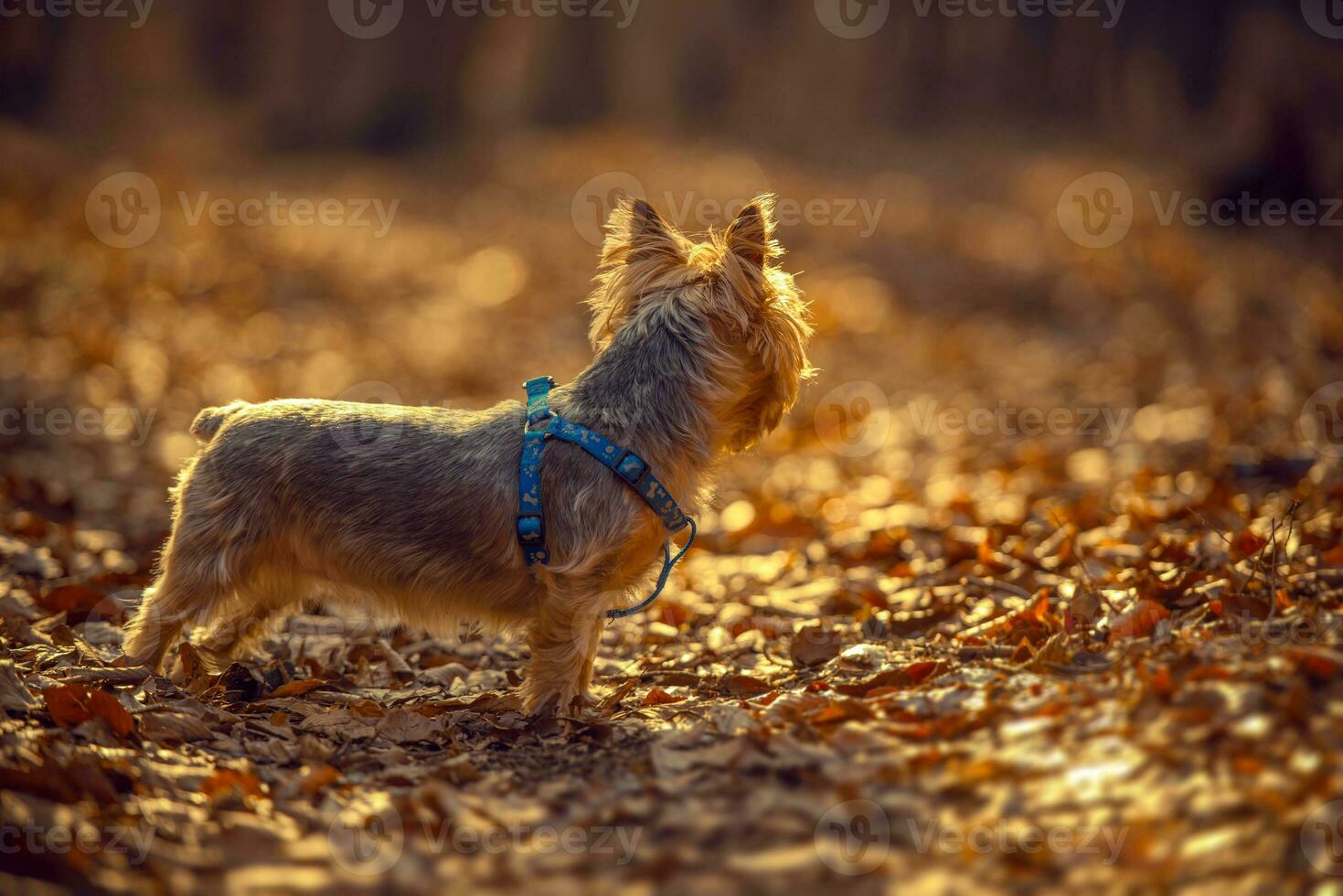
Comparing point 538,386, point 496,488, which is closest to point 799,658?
point 496,488

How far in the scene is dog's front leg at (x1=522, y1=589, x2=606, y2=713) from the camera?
402 centimetres

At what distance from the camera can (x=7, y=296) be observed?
10.7 meters

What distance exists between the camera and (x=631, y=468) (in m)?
3.96

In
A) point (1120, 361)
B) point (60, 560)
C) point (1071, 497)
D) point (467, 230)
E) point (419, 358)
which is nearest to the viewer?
point (60, 560)

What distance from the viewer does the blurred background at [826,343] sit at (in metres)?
3.07

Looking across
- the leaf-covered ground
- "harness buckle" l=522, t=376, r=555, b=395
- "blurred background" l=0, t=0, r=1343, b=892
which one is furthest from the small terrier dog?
"blurred background" l=0, t=0, r=1343, b=892

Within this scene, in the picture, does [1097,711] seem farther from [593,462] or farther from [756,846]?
[593,462]

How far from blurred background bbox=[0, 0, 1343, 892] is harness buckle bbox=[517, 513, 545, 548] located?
757 mm

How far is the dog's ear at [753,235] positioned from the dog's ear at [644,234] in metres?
0.28

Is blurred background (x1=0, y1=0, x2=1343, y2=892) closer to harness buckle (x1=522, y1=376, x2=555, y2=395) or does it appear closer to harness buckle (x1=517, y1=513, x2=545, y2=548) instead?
harness buckle (x1=517, y1=513, x2=545, y2=548)

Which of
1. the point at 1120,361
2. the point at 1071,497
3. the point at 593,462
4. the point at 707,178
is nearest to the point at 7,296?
the point at 593,462

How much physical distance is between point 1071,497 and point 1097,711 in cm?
389

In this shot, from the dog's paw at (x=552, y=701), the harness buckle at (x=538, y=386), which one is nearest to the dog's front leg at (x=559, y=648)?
the dog's paw at (x=552, y=701)

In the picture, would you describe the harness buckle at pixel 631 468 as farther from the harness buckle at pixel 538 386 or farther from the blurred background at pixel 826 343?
the blurred background at pixel 826 343
